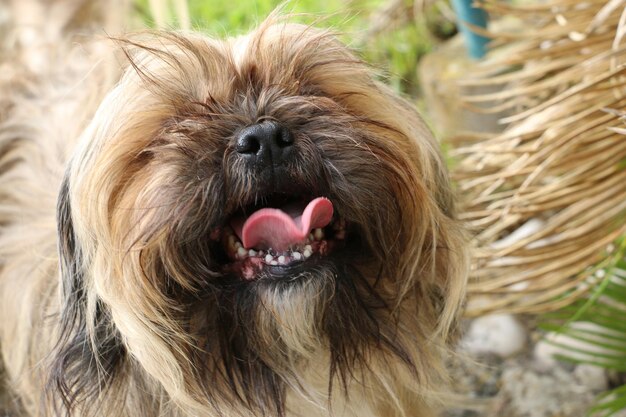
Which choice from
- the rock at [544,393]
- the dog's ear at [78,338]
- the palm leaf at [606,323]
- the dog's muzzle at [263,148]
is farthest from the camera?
the rock at [544,393]

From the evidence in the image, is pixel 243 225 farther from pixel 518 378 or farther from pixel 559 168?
pixel 518 378

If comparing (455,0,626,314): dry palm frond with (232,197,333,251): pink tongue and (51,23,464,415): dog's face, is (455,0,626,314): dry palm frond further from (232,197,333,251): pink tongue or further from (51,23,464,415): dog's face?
(232,197,333,251): pink tongue

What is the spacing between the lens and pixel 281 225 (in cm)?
155

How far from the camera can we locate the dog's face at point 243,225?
1545 mm

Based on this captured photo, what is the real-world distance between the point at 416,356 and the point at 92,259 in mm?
700

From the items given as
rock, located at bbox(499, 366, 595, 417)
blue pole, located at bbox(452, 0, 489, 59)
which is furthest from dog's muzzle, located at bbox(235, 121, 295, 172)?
blue pole, located at bbox(452, 0, 489, 59)

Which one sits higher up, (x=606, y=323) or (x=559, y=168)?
(x=559, y=168)

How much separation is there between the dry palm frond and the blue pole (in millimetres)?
397

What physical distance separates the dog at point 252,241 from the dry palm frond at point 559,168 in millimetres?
469

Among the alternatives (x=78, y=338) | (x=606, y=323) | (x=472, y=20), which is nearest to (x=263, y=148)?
(x=78, y=338)

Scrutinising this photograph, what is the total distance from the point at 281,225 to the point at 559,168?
1.01 m

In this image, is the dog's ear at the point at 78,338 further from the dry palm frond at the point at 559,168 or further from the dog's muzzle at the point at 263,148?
the dry palm frond at the point at 559,168

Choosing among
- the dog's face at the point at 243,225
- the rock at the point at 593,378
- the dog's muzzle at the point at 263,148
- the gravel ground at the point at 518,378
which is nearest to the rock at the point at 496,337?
the gravel ground at the point at 518,378

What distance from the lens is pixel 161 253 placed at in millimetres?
1553
